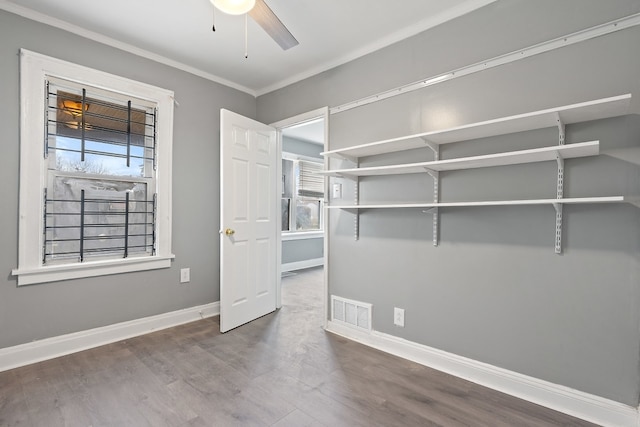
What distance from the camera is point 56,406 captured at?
167 cm

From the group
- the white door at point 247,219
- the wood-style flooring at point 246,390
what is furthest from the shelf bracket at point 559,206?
the white door at point 247,219

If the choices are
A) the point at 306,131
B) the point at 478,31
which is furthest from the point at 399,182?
the point at 306,131

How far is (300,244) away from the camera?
19.1 ft

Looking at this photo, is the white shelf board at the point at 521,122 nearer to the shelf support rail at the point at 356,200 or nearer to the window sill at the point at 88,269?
the shelf support rail at the point at 356,200

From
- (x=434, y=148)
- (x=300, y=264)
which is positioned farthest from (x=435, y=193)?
(x=300, y=264)

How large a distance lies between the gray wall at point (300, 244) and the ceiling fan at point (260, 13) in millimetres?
3532

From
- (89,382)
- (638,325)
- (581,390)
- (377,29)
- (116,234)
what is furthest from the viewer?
(116,234)

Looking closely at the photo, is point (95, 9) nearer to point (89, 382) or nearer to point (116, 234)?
point (116, 234)

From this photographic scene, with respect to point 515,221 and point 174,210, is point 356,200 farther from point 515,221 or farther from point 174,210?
point 174,210

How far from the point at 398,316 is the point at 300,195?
3.81 metres

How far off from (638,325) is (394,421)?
1.30 metres

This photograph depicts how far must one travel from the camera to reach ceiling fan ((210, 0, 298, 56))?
1.52m

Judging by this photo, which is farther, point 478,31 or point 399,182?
point 399,182

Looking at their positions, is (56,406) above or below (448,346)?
below
